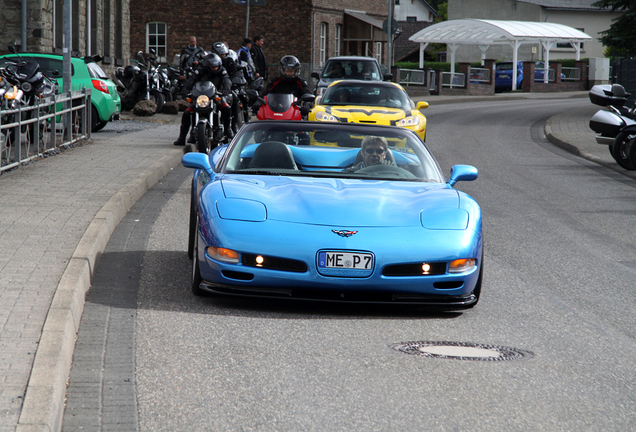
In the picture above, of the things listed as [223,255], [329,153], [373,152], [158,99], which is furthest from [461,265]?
[158,99]

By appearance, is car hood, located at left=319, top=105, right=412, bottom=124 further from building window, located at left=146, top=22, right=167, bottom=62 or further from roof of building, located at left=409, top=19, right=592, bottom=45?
roof of building, located at left=409, top=19, right=592, bottom=45

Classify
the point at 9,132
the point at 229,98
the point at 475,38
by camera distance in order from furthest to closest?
1. the point at 475,38
2. the point at 229,98
3. the point at 9,132

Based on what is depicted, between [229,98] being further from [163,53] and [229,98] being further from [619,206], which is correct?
[163,53]

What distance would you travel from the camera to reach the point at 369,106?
1586cm

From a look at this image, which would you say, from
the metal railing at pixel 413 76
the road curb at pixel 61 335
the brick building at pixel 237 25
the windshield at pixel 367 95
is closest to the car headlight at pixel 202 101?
the windshield at pixel 367 95

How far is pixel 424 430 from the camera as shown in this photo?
377 centimetres

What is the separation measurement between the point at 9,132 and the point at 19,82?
8.43ft

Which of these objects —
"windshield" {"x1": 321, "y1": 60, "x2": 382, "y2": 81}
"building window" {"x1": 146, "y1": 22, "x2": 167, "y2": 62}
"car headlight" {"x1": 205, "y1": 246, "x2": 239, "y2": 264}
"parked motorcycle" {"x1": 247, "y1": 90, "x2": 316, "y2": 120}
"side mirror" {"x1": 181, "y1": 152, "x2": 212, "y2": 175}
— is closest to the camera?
"car headlight" {"x1": 205, "y1": 246, "x2": 239, "y2": 264}

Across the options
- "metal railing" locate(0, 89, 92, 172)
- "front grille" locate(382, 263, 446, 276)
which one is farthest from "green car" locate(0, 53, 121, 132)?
"front grille" locate(382, 263, 446, 276)

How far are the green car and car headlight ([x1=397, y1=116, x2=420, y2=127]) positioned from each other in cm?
650

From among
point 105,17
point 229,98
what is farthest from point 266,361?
point 105,17

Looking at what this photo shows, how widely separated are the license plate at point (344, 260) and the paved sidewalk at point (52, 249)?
150 cm

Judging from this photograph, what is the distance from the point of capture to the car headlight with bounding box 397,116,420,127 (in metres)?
15.0

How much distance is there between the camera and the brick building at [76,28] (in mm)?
23766
